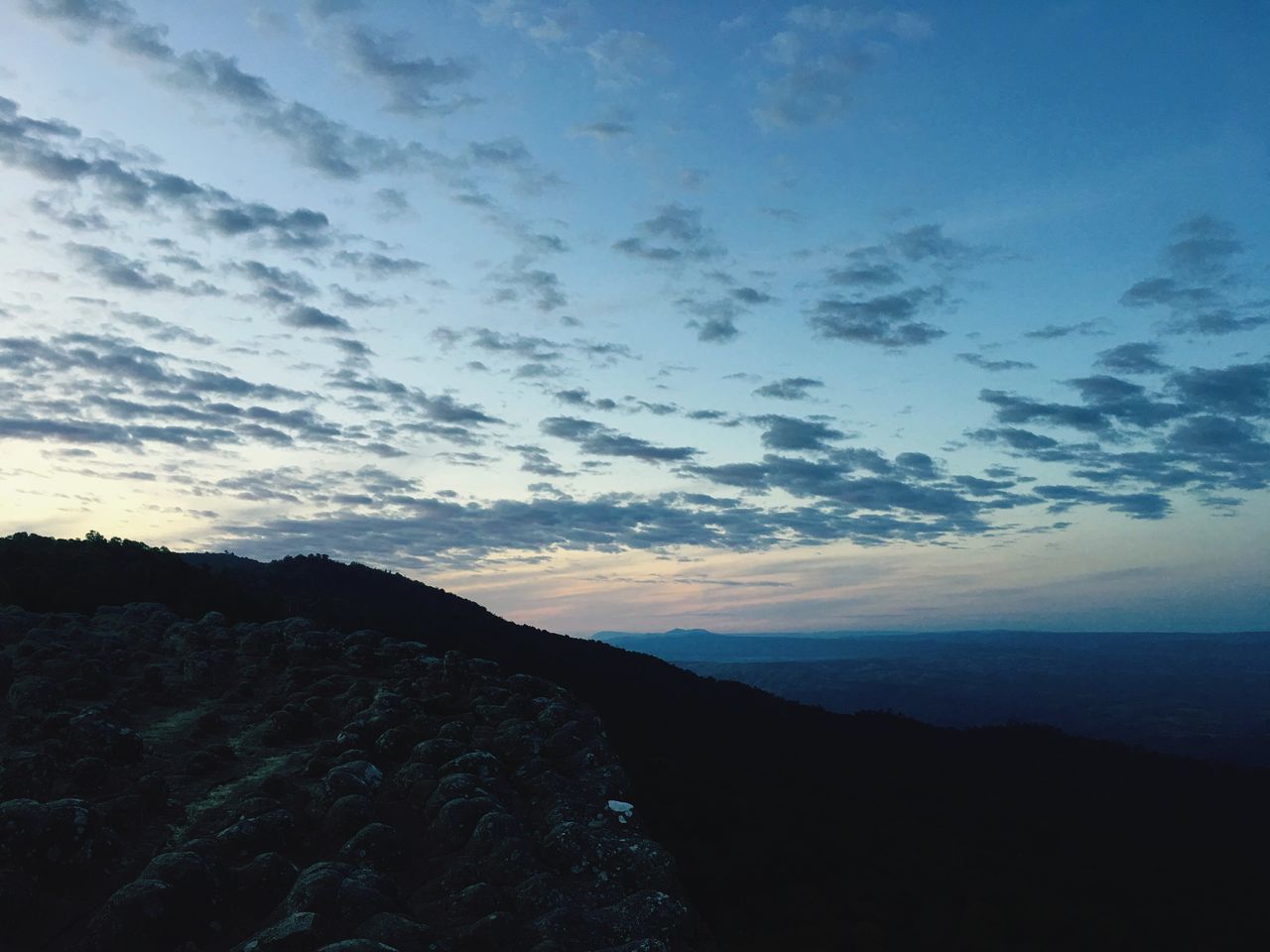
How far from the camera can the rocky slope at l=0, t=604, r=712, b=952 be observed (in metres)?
16.3

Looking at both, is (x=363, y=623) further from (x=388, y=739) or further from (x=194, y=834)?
(x=194, y=834)

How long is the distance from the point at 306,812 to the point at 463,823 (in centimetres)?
437

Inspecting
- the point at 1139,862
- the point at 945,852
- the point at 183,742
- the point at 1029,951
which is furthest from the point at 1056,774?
the point at 183,742

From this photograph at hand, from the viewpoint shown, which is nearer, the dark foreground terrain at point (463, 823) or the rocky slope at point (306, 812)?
the rocky slope at point (306, 812)

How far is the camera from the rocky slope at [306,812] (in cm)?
1634

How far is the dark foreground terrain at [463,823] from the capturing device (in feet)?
56.7

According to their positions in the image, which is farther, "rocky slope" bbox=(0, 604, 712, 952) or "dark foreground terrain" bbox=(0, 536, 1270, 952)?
"dark foreground terrain" bbox=(0, 536, 1270, 952)

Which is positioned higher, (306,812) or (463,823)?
(306,812)

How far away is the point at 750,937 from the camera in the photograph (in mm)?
19781

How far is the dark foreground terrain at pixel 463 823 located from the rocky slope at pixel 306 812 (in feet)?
0.26

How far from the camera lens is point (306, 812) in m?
21.5

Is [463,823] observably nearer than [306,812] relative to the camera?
Yes

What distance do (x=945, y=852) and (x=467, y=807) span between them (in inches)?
743

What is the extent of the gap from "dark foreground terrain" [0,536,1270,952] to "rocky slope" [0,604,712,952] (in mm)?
78
